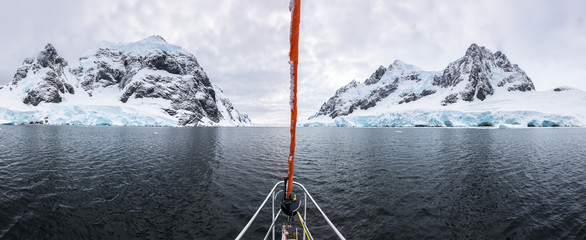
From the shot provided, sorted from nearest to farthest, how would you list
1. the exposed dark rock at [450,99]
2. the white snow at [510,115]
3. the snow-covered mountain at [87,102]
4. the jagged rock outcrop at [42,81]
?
the white snow at [510,115]
the snow-covered mountain at [87,102]
the jagged rock outcrop at [42,81]
the exposed dark rock at [450,99]

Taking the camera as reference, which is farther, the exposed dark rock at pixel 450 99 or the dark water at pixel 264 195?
the exposed dark rock at pixel 450 99

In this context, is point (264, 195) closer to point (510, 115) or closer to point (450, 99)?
point (510, 115)

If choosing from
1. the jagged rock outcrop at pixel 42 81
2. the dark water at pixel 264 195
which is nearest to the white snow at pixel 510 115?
the dark water at pixel 264 195

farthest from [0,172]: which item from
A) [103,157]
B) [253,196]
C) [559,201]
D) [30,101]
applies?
[30,101]

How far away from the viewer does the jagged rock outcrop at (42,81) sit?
510ft

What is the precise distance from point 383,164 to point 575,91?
24067 centimetres

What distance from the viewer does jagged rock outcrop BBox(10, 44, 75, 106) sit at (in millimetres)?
155375

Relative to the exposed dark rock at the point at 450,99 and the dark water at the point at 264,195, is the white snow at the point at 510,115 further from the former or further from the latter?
the dark water at the point at 264,195

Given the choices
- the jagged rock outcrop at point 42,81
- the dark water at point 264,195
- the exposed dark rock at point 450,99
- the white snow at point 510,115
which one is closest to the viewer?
the dark water at point 264,195

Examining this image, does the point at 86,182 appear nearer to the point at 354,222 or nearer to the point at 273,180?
the point at 273,180

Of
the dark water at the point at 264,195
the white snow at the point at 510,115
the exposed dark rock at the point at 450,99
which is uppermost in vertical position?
the exposed dark rock at the point at 450,99

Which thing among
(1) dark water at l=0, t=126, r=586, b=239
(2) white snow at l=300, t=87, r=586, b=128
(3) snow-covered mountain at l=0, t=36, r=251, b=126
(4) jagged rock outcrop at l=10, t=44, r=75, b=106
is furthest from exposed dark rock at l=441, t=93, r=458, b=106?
(4) jagged rock outcrop at l=10, t=44, r=75, b=106

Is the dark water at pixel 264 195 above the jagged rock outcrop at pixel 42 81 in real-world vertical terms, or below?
below

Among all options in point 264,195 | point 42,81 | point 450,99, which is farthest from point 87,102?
point 450,99
